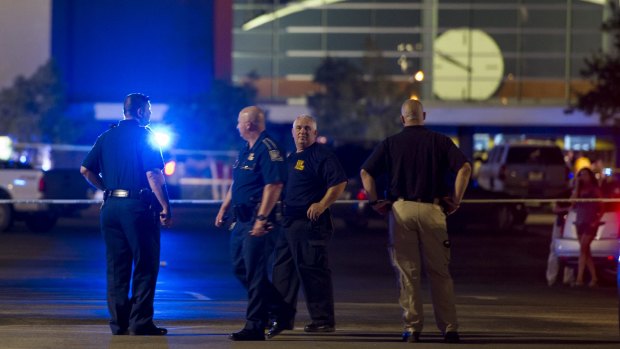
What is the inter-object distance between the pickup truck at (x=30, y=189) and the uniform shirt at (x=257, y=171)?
14579mm

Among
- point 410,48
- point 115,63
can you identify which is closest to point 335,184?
point 115,63

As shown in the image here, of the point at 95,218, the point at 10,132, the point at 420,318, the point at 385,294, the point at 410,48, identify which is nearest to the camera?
the point at 420,318

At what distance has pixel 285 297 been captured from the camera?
32.9ft

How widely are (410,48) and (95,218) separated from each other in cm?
2725

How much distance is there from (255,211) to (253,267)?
0.43 metres

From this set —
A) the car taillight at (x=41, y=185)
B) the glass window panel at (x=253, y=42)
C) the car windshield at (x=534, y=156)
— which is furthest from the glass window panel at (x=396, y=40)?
the car taillight at (x=41, y=185)

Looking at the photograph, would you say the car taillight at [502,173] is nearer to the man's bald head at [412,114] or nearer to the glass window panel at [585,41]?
the glass window panel at [585,41]

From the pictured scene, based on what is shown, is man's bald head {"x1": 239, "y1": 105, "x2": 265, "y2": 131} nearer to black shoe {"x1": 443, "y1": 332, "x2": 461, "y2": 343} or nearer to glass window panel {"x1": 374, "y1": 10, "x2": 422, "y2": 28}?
black shoe {"x1": 443, "y1": 332, "x2": 461, "y2": 343}

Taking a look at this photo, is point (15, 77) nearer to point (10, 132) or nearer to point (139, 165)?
point (10, 132)

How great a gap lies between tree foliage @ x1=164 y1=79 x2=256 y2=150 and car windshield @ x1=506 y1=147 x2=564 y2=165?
10.9 meters

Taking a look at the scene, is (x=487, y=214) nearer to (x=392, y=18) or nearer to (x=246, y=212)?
(x=246, y=212)

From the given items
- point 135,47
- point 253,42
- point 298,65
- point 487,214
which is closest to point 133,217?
point 487,214

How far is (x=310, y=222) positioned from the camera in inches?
390

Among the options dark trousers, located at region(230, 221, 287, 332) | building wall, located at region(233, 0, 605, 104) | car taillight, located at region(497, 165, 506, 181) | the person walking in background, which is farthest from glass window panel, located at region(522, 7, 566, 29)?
dark trousers, located at region(230, 221, 287, 332)
